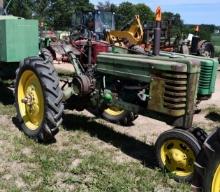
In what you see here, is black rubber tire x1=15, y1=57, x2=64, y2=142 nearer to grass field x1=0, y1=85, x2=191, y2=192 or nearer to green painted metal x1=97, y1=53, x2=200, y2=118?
grass field x1=0, y1=85, x2=191, y2=192

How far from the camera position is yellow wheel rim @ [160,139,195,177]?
482 cm

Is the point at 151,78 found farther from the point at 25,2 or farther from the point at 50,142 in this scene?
the point at 25,2

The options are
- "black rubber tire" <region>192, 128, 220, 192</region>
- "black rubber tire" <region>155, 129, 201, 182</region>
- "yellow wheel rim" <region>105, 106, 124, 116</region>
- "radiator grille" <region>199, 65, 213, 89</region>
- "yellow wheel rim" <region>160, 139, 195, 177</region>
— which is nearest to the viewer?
"black rubber tire" <region>192, 128, 220, 192</region>

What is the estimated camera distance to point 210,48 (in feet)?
58.0

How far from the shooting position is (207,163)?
3.72 metres

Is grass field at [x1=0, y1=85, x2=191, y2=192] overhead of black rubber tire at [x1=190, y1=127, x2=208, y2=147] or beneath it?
beneath

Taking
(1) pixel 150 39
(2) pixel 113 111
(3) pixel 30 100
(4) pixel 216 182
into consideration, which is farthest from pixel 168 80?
(1) pixel 150 39

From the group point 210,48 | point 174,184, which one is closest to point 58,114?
point 174,184

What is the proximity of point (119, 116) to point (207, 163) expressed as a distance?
10.9 feet

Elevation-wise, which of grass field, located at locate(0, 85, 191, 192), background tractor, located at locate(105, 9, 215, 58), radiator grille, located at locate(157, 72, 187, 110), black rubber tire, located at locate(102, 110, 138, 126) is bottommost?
grass field, located at locate(0, 85, 191, 192)

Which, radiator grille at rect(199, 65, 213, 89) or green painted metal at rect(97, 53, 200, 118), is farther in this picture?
radiator grille at rect(199, 65, 213, 89)

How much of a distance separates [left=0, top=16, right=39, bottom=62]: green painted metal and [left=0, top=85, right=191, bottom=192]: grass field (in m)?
1.50

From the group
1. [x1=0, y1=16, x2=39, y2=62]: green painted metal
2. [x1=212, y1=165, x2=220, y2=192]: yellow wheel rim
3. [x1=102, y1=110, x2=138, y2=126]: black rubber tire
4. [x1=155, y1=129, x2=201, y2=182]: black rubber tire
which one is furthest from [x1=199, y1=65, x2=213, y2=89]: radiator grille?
[x1=0, y1=16, x2=39, y2=62]: green painted metal

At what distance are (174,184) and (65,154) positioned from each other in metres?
1.45
